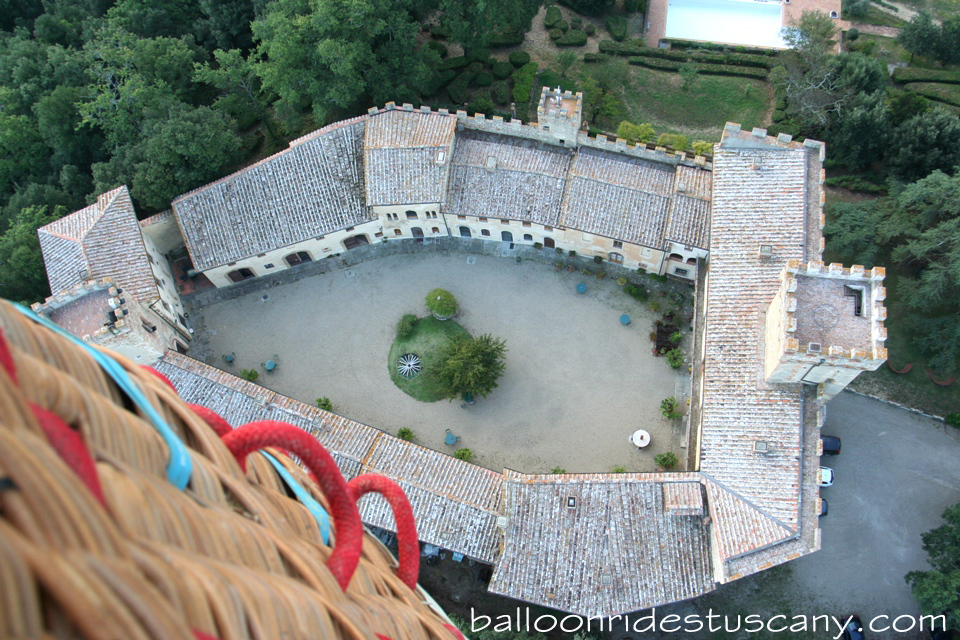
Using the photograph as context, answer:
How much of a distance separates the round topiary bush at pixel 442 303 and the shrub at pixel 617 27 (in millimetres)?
33602

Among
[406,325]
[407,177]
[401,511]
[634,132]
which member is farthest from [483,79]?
[401,511]

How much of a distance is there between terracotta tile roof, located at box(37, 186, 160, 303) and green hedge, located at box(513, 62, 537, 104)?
3345cm

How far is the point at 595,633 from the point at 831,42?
5389 centimetres

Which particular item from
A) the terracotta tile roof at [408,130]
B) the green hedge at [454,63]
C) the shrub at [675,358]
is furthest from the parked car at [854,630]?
the green hedge at [454,63]

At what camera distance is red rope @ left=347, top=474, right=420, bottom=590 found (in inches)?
664

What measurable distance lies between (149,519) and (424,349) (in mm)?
41423

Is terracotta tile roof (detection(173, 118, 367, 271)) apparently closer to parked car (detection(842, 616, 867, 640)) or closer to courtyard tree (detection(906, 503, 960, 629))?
parked car (detection(842, 616, 867, 640))

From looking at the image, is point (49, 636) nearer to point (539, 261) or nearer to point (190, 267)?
point (539, 261)

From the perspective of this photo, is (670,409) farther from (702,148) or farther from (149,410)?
(149,410)

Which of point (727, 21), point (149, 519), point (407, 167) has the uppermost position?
point (727, 21)

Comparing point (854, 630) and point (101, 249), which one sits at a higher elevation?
point (101, 249)

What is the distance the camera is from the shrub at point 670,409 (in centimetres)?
4581

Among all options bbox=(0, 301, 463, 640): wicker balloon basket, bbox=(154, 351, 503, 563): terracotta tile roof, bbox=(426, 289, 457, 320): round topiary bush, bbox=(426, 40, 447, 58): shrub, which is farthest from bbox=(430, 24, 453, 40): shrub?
bbox=(0, 301, 463, 640): wicker balloon basket

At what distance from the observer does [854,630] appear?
40.3 metres
